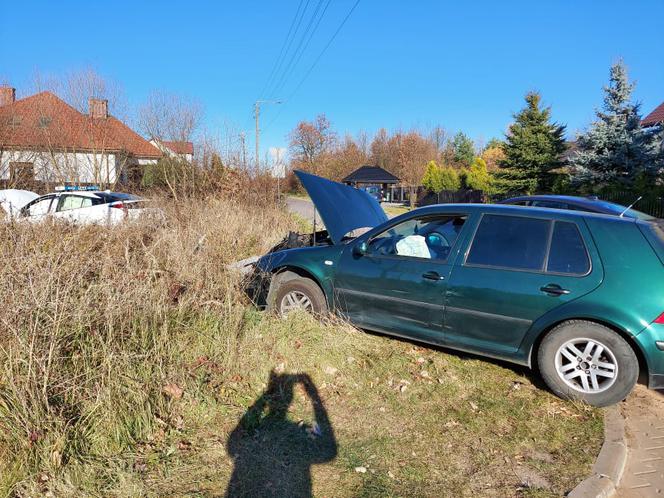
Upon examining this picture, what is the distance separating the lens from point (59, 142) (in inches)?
803

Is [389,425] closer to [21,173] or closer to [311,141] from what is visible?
[21,173]

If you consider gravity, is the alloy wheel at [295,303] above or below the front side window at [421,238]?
below

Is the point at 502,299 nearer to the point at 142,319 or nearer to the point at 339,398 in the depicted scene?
the point at 339,398

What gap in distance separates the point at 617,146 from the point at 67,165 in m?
24.8

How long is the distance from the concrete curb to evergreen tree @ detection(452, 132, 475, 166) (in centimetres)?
6195

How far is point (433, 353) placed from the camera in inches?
182

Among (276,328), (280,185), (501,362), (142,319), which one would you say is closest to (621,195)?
(280,185)

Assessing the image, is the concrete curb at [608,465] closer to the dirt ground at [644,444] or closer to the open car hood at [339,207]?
the dirt ground at [644,444]

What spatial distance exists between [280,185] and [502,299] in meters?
14.4

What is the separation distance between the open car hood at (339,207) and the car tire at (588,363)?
2.48 m

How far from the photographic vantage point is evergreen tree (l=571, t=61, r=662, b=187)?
1927 centimetres

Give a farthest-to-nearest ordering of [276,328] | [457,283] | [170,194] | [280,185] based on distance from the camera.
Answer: [280,185], [170,194], [276,328], [457,283]

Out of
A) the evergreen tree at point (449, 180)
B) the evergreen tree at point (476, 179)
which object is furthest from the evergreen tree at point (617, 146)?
the evergreen tree at point (449, 180)

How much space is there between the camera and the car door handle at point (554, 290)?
141 inches
